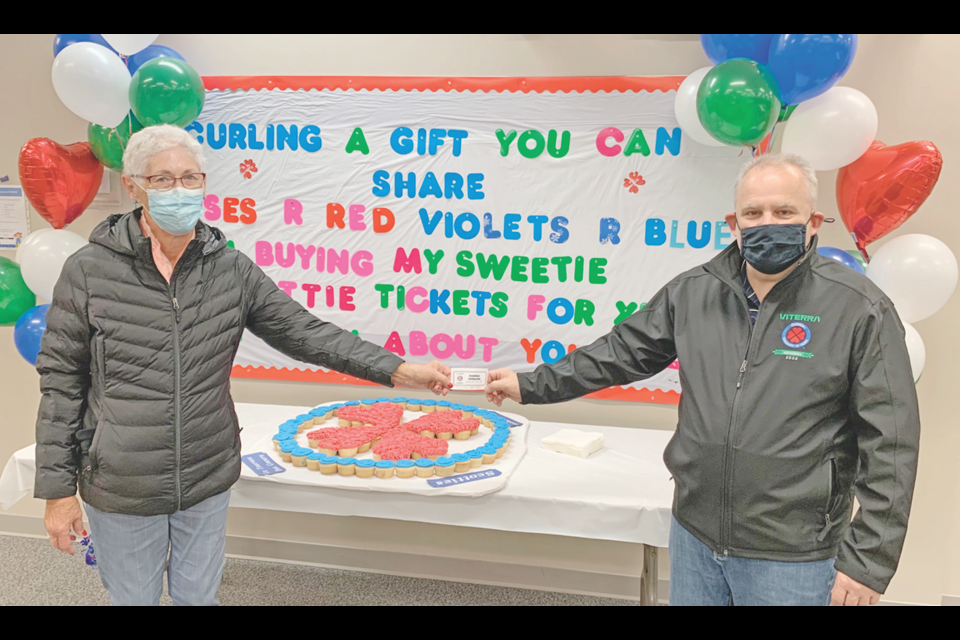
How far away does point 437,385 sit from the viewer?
7.10 ft

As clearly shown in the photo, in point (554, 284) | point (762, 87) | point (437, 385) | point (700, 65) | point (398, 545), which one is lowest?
point (398, 545)

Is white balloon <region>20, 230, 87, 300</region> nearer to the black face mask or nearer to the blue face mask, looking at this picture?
the blue face mask

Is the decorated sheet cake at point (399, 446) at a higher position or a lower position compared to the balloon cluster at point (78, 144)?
lower

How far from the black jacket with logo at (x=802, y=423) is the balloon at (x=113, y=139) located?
2.30 meters

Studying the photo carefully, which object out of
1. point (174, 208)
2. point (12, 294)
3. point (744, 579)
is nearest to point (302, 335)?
point (174, 208)

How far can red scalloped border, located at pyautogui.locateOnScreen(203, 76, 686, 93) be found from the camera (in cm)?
262

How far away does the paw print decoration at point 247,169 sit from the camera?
2979 mm

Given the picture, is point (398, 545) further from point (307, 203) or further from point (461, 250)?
point (307, 203)

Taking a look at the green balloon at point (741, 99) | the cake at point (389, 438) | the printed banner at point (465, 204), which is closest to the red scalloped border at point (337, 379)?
the printed banner at point (465, 204)

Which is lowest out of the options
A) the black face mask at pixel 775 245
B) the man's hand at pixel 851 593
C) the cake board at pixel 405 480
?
the cake board at pixel 405 480

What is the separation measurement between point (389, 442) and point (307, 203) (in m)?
1.22

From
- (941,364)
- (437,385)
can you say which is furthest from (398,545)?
(941,364)

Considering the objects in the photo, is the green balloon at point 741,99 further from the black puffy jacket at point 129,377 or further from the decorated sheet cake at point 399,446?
the black puffy jacket at point 129,377

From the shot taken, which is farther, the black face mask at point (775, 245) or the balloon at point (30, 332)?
the balloon at point (30, 332)
